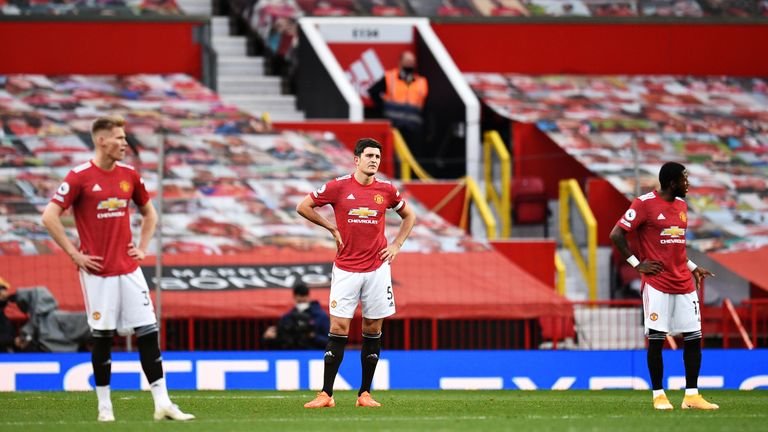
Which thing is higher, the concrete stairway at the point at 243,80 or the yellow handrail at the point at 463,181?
the concrete stairway at the point at 243,80

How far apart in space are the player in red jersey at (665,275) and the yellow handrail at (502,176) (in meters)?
10.2

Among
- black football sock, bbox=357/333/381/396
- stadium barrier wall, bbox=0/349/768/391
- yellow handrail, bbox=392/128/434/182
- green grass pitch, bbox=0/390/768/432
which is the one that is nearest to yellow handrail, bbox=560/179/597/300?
yellow handrail, bbox=392/128/434/182

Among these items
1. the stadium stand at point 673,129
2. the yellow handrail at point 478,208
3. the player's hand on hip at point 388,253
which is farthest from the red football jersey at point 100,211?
the stadium stand at point 673,129

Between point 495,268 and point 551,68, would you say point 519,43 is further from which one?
point 495,268

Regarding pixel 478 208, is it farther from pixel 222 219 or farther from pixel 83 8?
pixel 83 8

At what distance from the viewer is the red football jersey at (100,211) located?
33.9ft

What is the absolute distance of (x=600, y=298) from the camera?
21.4 metres

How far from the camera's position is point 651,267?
12.0 metres

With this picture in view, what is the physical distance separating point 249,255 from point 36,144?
3.24 m

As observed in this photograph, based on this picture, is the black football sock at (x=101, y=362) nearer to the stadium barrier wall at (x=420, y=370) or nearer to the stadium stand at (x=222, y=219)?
the stadium barrier wall at (x=420, y=370)

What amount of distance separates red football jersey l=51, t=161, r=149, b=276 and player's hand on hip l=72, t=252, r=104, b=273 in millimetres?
41

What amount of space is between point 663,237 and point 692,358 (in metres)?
0.93

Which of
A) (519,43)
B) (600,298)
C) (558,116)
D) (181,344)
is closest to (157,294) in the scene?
(181,344)

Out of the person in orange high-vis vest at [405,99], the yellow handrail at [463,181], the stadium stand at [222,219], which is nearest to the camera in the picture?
the stadium stand at [222,219]
